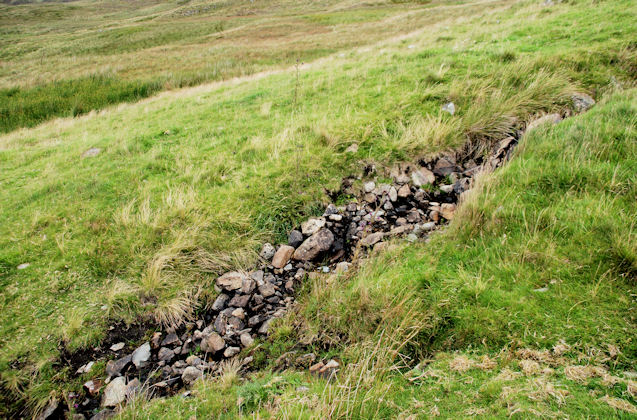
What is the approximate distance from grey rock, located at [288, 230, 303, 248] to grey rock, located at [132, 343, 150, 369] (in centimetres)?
242

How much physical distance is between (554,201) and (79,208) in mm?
7936

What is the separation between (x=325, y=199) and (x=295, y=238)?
3.17ft

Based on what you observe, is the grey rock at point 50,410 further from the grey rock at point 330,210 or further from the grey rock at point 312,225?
the grey rock at point 330,210

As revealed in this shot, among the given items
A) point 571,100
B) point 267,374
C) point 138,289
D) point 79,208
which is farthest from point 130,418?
point 571,100

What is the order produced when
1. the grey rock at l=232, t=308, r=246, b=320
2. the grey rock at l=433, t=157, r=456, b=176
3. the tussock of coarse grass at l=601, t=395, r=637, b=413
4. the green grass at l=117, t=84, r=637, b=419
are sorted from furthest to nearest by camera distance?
the grey rock at l=433, t=157, r=456, b=176 → the grey rock at l=232, t=308, r=246, b=320 → the green grass at l=117, t=84, r=637, b=419 → the tussock of coarse grass at l=601, t=395, r=637, b=413

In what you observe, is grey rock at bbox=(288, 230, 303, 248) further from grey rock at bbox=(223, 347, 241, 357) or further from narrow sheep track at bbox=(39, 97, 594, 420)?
grey rock at bbox=(223, 347, 241, 357)

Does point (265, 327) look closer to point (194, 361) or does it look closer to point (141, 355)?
point (194, 361)

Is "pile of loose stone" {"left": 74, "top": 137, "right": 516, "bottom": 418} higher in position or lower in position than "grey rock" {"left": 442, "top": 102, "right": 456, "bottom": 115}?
lower

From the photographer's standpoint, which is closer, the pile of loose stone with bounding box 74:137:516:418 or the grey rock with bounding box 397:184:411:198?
the pile of loose stone with bounding box 74:137:516:418

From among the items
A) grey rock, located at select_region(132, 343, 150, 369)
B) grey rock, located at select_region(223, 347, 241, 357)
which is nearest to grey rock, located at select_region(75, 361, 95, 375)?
grey rock, located at select_region(132, 343, 150, 369)

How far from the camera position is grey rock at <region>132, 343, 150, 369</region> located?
391cm

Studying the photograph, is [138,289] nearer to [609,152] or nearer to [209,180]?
[209,180]

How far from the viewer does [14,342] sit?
3979mm

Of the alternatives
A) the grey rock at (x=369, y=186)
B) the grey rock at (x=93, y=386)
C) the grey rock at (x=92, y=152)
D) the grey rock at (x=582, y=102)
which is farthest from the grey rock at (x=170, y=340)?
the grey rock at (x=582, y=102)
